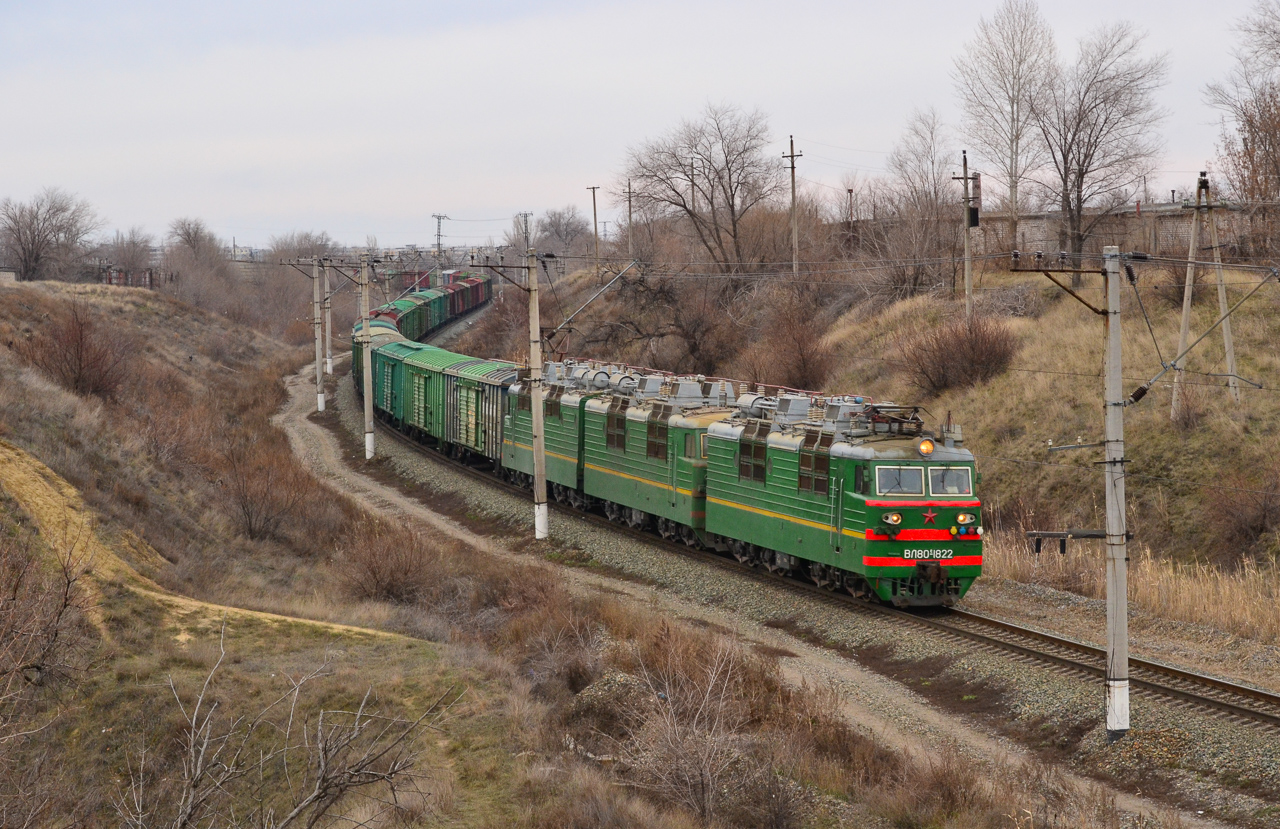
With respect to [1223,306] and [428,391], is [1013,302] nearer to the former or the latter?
[1223,306]

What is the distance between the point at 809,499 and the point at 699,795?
905 cm

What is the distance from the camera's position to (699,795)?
10.7 meters

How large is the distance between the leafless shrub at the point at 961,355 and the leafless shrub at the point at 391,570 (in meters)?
23.6

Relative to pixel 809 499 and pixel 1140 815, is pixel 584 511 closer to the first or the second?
pixel 809 499

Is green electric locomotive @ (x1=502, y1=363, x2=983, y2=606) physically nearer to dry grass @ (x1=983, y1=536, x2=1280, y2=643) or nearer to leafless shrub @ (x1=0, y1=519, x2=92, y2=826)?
dry grass @ (x1=983, y1=536, x2=1280, y2=643)

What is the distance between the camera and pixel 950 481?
1791 cm

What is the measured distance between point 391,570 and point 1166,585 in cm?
1346

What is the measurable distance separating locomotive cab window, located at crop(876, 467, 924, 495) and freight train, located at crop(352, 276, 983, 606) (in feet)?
0.05

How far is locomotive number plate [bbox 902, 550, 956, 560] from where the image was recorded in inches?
696

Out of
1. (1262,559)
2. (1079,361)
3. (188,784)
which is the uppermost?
(1079,361)

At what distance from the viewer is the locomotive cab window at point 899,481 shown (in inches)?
696

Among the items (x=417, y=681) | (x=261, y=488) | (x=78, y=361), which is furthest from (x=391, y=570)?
(x=78, y=361)

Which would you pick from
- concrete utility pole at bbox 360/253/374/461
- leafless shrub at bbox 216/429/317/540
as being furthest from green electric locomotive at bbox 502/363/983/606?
concrete utility pole at bbox 360/253/374/461

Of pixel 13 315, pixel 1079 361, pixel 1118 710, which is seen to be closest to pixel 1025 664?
pixel 1118 710
